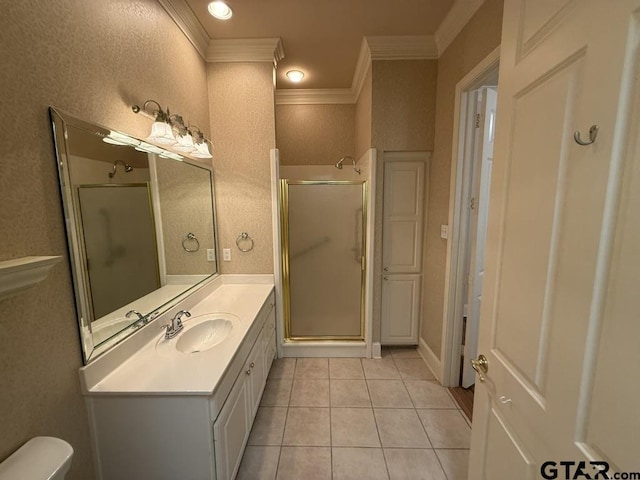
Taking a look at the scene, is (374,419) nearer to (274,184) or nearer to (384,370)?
(384,370)

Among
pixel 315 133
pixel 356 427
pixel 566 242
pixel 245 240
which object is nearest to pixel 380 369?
pixel 356 427

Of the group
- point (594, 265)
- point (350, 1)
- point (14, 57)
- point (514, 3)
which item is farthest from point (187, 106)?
point (594, 265)

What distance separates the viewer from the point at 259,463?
4.93 feet

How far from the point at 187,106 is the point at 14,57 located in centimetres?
117

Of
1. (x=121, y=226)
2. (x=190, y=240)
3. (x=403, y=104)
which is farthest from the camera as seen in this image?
(x=403, y=104)

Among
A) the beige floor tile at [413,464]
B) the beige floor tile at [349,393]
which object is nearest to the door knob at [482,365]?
the beige floor tile at [413,464]

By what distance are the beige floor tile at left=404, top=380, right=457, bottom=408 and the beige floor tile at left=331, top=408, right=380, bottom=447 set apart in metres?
0.42

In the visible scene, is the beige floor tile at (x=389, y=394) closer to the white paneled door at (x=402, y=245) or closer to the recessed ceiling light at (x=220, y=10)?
the white paneled door at (x=402, y=245)

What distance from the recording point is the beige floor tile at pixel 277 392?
77.2 inches

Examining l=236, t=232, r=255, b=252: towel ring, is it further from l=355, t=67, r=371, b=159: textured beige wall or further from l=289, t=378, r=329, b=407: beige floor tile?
l=355, t=67, r=371, b=159: textured beige wall

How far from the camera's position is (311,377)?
7.42 ft

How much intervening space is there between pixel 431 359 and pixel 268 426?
150 cm

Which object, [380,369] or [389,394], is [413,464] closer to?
[389,394]

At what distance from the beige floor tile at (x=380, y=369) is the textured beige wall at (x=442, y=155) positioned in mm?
407
